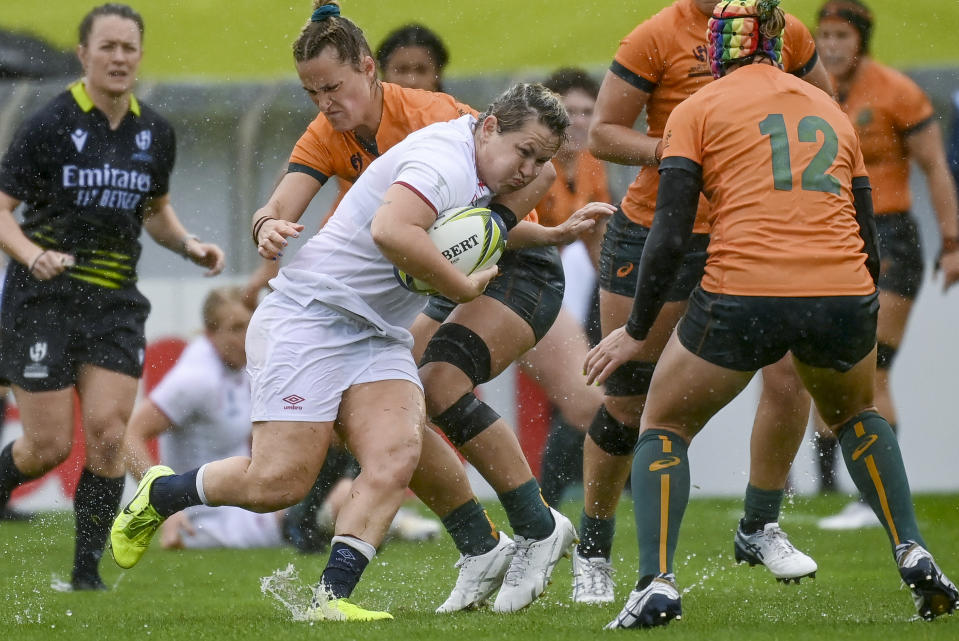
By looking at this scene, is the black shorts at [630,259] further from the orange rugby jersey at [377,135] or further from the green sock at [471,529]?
the green sock at [471,529]

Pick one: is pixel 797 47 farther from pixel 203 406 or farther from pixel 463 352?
pixel 203 406

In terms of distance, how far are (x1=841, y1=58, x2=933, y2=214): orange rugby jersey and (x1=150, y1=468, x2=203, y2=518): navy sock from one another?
13.6ft

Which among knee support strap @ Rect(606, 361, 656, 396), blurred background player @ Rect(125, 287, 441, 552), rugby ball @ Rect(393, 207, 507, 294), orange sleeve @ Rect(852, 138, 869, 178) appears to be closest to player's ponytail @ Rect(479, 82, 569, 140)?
rugby ball @ Rect(393, 207, 507, 294)

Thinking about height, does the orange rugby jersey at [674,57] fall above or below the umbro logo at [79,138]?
above

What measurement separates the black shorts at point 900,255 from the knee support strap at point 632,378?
228cm

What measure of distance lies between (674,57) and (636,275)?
825 mm

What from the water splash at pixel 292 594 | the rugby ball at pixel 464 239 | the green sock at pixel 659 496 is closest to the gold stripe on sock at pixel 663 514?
the green sock at pixel 659 496

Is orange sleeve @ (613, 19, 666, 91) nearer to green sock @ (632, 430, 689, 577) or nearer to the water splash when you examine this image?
green sock @ (632, 430, 689, 577)

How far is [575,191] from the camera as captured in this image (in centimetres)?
830

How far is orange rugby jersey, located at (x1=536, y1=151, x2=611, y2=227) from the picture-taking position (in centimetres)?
798

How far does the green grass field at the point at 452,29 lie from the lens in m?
12.1

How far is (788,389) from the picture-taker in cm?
557

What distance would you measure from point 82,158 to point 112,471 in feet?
4.48

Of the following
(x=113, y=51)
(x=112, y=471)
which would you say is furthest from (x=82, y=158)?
(x=112, y=471)
